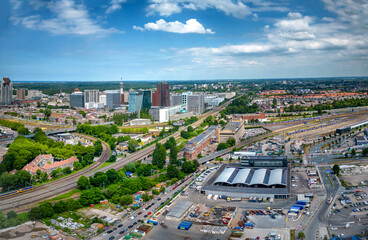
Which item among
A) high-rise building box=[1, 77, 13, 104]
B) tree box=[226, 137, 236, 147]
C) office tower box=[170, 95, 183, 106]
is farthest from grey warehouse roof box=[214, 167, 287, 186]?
high-rise building box=[1, 77, 13, 104]

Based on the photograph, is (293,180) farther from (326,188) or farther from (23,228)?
(23,228)

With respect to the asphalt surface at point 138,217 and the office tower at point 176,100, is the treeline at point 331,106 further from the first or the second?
the asphalt surface at point 138,217

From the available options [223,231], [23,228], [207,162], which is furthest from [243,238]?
[207,162]

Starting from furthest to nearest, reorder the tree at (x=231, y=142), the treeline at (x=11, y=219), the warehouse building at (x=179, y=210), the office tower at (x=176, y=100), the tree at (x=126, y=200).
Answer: the office tower at (x=176, y=100) < the tree at (x=231, y=142) < the tree at (x=126, y=200) < the warehouse building at (x=179, y=210) < the treeline at (x=11, y=219)

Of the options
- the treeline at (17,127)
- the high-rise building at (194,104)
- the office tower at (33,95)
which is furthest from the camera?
the office tower at (33,95)

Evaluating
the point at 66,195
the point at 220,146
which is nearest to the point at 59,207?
the point at 66,195

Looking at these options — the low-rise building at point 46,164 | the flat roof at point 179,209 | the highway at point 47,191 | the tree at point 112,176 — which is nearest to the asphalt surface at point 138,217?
the flat roof at point 179,209

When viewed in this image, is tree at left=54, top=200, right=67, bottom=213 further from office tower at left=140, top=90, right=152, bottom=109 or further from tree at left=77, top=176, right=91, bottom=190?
office tower at left=140, top=90, right=152, bottom=109
